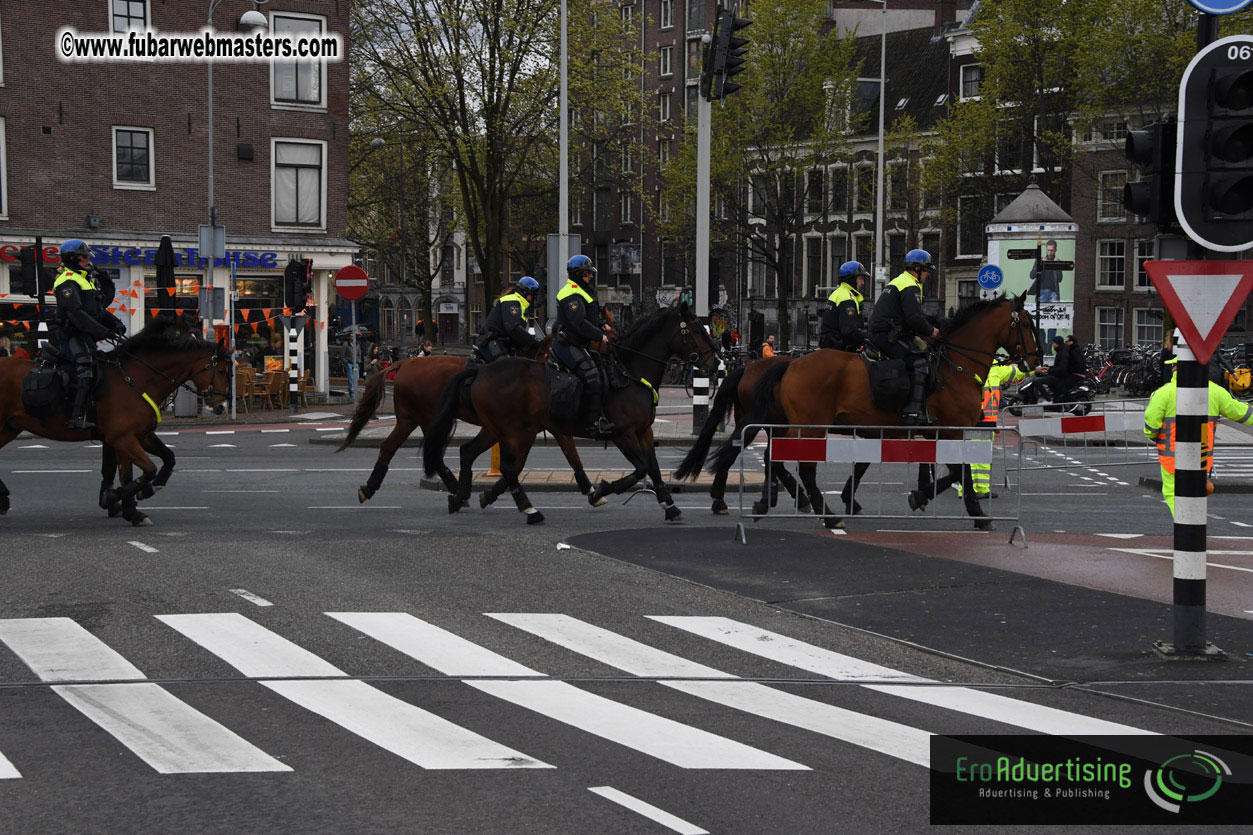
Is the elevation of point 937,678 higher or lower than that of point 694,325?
lower

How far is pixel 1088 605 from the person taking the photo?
9828 mm

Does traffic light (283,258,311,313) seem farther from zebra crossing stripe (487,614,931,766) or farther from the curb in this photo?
zebra crossing stripe (487,614,931,766)

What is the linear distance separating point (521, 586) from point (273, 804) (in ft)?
17.0

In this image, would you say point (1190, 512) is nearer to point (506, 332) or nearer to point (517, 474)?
point (517, 474)

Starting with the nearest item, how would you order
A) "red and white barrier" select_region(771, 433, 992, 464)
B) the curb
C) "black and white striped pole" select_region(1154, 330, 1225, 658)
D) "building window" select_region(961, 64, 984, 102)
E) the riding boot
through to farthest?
1. "black and white striped pole" select_region(1154, 330, 1225, 658)
2. "red and white barrier" select_region(771, 433, 992, 464)
3. the riding boot
4. the curb
5. "building window" select_region(961, 64, 984, 102)

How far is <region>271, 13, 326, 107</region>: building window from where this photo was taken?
128 feet

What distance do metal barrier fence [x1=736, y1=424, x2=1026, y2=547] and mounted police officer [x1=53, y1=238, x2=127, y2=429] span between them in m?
6.37

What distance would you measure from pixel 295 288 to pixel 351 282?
2.84 meters

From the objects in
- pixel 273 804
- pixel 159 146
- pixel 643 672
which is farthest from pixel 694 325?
pixel 159 146

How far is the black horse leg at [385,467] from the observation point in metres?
15.7

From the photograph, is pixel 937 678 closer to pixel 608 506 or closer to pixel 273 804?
pixel 273 804

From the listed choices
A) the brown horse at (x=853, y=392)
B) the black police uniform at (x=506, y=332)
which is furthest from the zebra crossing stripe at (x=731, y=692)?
the black police uniform at (x=506, y=332)

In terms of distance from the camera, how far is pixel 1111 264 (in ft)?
180

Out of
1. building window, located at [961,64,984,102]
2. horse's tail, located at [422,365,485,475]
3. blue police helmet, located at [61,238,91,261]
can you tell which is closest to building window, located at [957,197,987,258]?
building window, located at [961,64,984,102]
